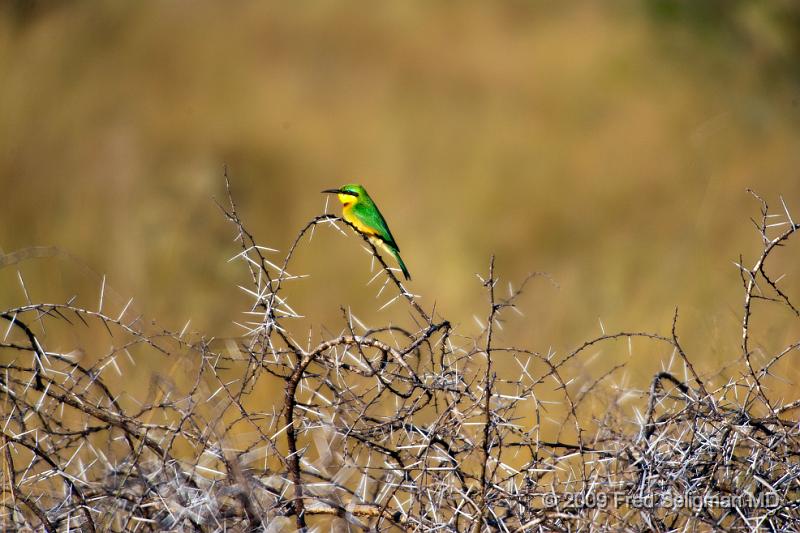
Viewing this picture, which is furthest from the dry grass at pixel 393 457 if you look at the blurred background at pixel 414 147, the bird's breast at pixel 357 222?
the blurred background at pixel 414 147

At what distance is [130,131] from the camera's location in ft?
32.0

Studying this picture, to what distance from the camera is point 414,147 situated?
10211mm

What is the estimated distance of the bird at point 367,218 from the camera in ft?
17.0

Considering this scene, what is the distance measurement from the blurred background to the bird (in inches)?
51.7

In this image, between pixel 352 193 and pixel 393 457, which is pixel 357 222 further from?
pixel 393 457

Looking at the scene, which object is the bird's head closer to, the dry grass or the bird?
the bird

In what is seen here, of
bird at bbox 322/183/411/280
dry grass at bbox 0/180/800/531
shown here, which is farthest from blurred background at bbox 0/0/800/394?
dry grass at bbox 0/180/800/531

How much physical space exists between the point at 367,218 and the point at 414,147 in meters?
5.06

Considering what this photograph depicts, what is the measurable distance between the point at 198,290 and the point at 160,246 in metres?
0.66

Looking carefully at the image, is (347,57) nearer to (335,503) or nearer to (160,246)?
(160,246)

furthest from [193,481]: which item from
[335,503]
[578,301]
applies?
[578,301]

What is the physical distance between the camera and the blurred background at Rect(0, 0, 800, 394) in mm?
7848

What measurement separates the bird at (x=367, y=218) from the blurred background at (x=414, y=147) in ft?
4.31

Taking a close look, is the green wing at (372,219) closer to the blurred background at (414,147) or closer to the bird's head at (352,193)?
the bird's head at (352,193)
